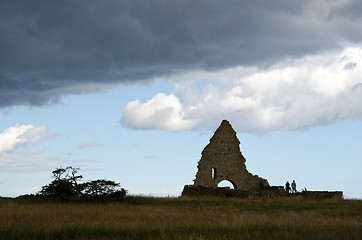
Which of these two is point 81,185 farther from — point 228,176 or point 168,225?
point 228,176

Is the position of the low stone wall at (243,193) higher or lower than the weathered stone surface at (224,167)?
lower

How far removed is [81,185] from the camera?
→ 26.5 metres

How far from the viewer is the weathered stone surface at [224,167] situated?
40.9m

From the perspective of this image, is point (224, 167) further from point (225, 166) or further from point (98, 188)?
point (98, 188)

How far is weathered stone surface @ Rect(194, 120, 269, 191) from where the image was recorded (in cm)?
4088

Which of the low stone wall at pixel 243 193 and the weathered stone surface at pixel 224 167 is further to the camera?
the weathered stone surface at pixel 224 167

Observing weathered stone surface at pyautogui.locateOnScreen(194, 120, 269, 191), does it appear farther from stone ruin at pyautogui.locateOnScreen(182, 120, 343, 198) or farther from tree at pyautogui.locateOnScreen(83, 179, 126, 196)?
tree at pyautogui.locateOnScreen(83, 179, 126, 196)

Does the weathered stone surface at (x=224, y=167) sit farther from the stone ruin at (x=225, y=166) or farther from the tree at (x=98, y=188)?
the tree at (x=98, y=188)

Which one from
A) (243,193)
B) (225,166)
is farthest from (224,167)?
(243,193)

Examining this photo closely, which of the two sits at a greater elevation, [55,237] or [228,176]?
[228,176]

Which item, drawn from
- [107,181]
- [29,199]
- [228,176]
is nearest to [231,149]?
[228,176]

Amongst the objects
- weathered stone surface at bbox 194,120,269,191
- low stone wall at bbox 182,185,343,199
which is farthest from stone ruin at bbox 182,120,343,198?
low stone wall at bbox 182,185,343,199

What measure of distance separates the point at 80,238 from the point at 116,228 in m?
1.47

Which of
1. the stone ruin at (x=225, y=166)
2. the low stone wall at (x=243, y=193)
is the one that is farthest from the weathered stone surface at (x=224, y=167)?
the low stone wall at (x=243, y=193)
